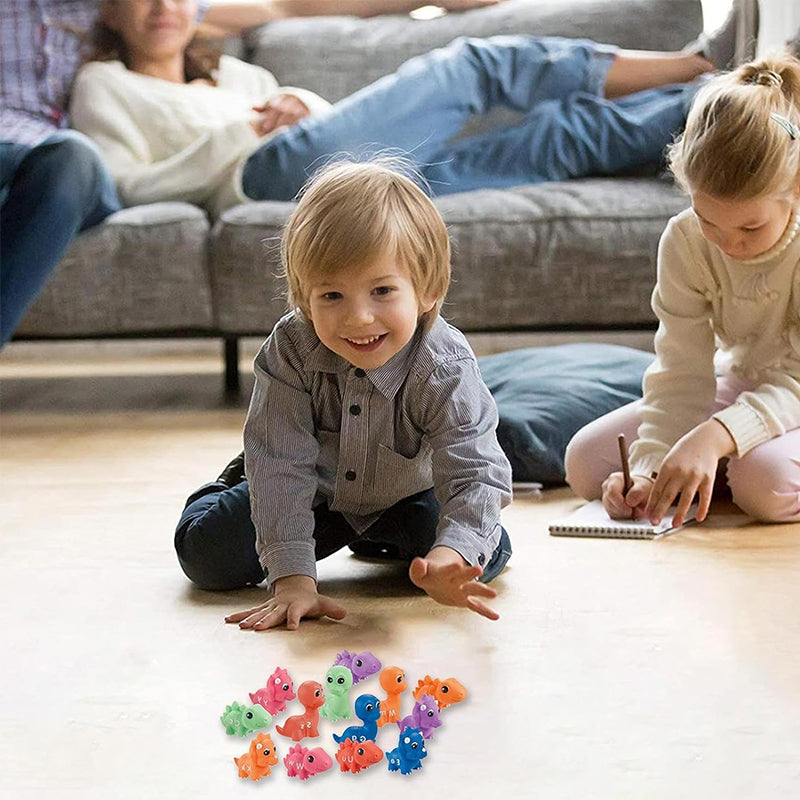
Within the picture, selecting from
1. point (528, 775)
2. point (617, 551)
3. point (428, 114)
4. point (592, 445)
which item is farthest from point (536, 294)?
point (528, 775)

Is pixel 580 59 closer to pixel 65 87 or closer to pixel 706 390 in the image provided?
pixel 65 87

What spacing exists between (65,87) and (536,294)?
1104mm

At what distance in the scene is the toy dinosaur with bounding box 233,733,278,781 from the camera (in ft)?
2.85

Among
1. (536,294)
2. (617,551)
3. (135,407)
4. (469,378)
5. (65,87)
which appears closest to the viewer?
(469,378)

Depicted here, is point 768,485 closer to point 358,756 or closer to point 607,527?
point 607,527

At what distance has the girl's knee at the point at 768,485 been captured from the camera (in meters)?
1.52

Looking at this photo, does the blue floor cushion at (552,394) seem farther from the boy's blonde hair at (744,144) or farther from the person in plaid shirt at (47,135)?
the person in plaid shirt at (47,135)

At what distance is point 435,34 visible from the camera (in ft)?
9.46

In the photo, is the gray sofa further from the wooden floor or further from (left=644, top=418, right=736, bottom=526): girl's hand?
(left=644, top=418, right=736, bottom=526): girl's hand

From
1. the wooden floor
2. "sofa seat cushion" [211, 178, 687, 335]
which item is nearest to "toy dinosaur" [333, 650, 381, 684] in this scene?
the wooden floor

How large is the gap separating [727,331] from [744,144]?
A: 1.03 feet

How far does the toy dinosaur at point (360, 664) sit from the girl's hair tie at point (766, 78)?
81 cm

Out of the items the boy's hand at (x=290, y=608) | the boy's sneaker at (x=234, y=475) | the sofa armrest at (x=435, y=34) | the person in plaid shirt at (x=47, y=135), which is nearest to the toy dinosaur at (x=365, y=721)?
the boy's hand at (x=290, y=608)

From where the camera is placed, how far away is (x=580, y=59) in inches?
105
